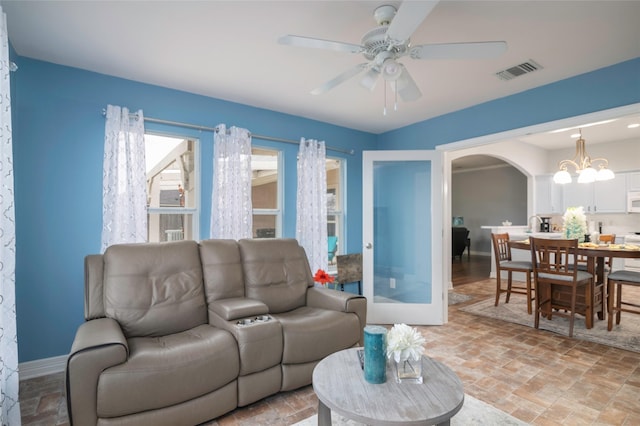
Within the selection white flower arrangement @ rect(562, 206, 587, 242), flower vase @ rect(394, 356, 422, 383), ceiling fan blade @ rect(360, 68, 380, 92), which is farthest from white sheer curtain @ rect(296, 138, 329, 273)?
white flower arrangement @ rect(562, 206, 587, 242)

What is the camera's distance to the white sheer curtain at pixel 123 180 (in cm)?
286

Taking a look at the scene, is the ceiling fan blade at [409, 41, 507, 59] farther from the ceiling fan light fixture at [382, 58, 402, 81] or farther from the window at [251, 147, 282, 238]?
the window at [251, 147, 282, 238]

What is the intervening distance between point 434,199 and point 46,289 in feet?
12.8

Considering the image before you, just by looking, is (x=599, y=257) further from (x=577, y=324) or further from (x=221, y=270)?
(x=221, y=270)

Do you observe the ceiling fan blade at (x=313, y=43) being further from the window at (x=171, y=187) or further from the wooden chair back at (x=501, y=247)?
the wooden chair back at (x=501, y=247)

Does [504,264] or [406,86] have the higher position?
[406,86]

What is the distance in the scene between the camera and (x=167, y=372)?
5.98 feet

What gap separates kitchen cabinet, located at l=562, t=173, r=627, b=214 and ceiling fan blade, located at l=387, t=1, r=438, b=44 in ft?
22.8

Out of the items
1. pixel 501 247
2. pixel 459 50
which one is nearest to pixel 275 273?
pixel 459 50

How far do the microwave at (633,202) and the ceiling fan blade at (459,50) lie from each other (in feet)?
21.5

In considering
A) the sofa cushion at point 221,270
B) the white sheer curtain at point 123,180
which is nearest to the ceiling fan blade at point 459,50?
the sofa cushion at point 221,270

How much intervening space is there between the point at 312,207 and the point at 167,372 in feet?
8.43

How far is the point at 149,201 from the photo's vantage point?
3.24 meters

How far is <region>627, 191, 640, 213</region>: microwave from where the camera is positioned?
614 cm
